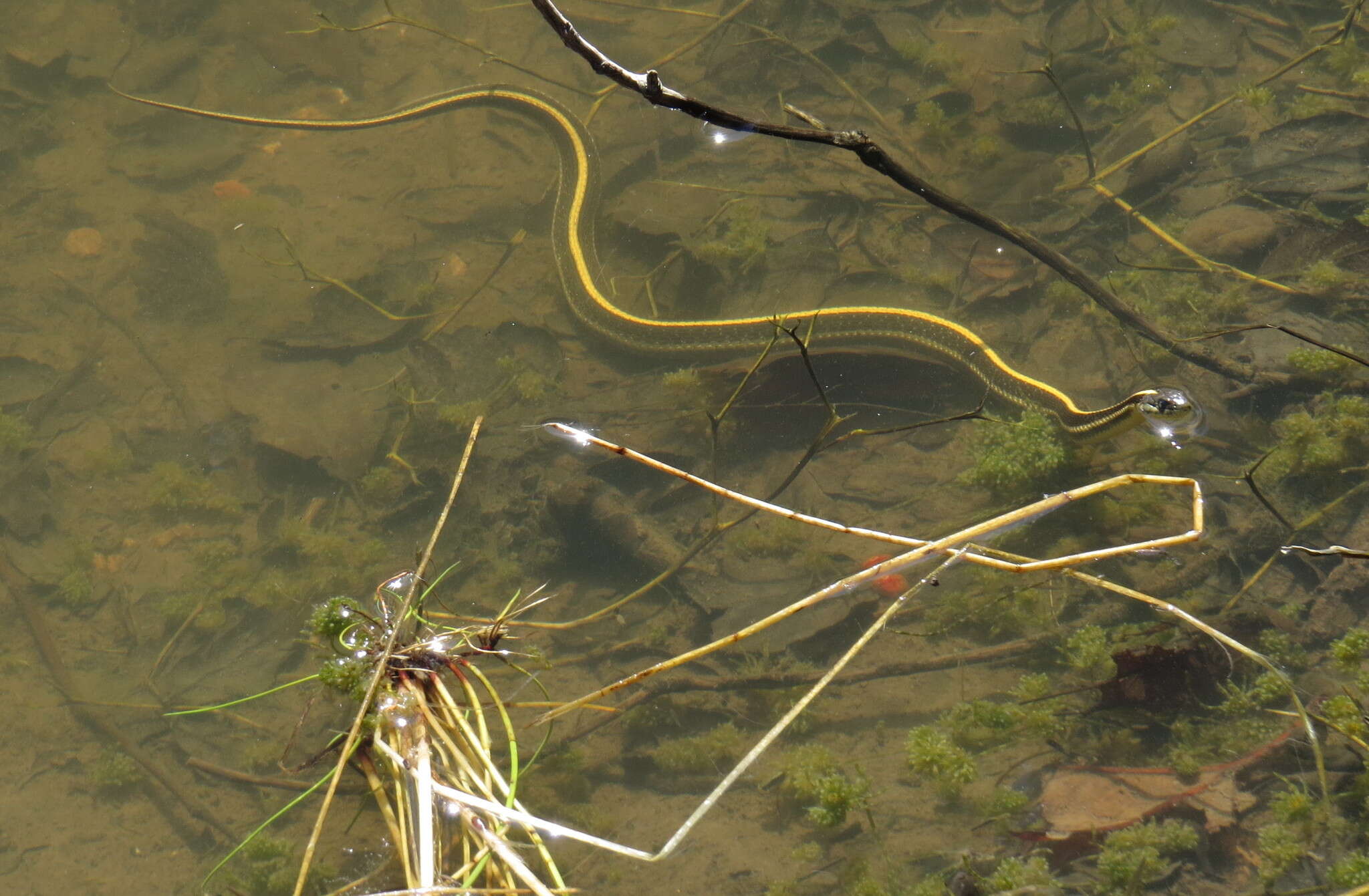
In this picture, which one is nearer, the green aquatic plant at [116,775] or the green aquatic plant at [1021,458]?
the green aquatic plant at [1021,458]

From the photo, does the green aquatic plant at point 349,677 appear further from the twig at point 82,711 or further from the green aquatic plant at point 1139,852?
the green aquatic plant at point 1139,852

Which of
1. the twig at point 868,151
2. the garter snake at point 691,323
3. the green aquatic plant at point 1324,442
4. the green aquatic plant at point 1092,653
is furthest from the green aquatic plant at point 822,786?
the green aquatic plant at point 1324,442

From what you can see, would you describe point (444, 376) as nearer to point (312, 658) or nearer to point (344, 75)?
point (312, 658)

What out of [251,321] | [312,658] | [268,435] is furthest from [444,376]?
[312,658]

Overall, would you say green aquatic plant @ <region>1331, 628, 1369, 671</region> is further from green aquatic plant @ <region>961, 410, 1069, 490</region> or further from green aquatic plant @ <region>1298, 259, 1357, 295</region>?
green aquatic plant @ <region>1298, 259, 1357, 295</region>

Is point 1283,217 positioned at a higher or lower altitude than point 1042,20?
lower

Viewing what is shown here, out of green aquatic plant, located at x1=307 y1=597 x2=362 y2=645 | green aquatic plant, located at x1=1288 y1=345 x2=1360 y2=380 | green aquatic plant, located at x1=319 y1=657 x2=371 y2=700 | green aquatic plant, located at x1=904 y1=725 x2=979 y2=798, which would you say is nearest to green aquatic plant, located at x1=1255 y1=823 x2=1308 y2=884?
green aquatic plant, located at x1=904 y1=725 x2=979 y2=798
